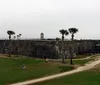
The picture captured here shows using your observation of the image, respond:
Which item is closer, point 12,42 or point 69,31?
point 69,31

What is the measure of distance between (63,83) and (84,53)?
7140 centimetres

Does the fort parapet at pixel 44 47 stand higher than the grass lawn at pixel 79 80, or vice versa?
the fort parapet at pixel 44 47

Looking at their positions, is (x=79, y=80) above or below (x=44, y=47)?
below

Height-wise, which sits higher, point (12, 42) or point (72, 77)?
point (12, 42)

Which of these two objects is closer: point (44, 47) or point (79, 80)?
point (79, 80)

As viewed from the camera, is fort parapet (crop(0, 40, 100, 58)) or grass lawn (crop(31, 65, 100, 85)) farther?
fort parapet (crop(0, 40, 100, 58))

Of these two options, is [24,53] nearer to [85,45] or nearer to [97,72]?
[85,45]

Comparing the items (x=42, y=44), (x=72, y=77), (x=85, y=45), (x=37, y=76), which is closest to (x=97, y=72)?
(x=72, y=77)

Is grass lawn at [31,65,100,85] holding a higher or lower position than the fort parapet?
lower

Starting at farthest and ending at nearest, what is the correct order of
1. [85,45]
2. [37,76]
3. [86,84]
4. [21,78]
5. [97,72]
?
[85,45]
[97,72]
[37,76]
[21,78]
[86,84]

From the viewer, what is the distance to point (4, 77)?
179ft

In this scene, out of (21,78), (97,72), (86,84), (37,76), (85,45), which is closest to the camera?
(86,84)

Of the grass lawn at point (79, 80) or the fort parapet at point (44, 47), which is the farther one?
the fort parapet at point (44, 47)

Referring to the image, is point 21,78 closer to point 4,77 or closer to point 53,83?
point 4,77
